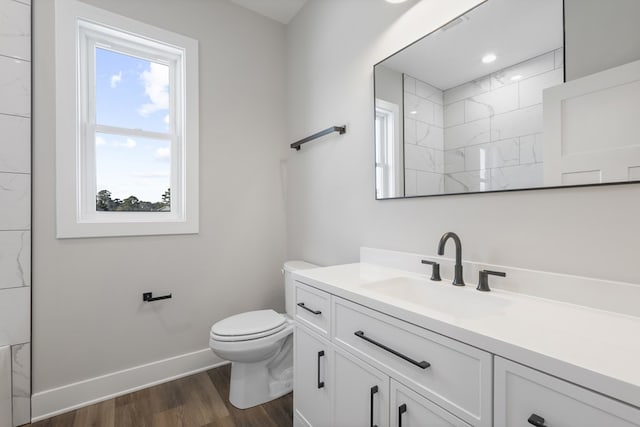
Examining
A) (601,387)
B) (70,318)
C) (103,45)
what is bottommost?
(70,318)

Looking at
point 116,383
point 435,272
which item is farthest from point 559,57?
point 116,383

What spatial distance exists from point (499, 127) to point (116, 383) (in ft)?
8.18

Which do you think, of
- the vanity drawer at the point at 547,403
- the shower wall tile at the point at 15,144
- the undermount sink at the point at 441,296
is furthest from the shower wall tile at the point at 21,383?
the vanity drawer at the point at 547,403

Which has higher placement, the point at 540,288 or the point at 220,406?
the point at 540,288

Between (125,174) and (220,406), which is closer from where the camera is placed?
(220,406)

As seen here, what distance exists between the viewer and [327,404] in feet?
3.77

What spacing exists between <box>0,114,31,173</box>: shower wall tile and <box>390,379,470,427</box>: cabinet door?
Answer: 2.08m

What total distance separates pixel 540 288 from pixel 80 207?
92.8 inches

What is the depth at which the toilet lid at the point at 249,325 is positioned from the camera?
1612 mm

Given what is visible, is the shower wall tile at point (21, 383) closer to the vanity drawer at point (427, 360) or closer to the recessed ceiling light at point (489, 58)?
the vanity drawer at point (427, 360)

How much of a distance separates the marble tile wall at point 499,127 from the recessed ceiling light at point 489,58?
64mm

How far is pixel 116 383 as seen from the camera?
1.77 metres

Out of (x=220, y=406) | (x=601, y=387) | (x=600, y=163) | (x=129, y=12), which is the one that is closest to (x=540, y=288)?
(x=600, y=163)

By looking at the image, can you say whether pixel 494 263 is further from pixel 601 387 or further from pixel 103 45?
pixel 103 45
